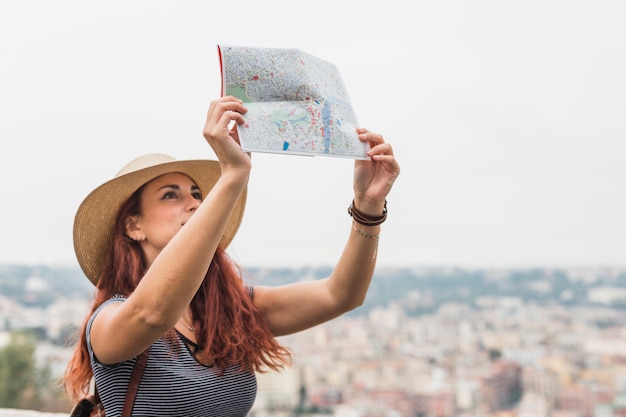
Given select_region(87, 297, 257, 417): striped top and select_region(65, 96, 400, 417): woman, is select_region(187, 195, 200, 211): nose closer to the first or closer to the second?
select_region(65, 96, 400, 417): woman

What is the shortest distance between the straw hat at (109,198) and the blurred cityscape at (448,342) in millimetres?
→ 20764

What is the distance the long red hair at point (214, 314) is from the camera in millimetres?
1445

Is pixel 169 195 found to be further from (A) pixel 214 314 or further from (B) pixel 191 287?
(B) pixel 191 287

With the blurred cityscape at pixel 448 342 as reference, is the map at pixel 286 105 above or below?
above

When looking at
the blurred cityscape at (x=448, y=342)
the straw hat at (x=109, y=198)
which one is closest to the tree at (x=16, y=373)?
the blurred cityscape at (x=448, y=342)

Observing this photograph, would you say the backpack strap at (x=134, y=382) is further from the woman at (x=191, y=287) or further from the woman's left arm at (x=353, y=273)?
the woman's left arm at (x=353, y=273)

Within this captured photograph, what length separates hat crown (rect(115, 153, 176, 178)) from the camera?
1.55 meters

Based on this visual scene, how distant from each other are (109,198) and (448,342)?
3393 cm

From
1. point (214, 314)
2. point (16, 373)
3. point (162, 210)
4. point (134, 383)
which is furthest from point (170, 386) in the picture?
point (16, 373)

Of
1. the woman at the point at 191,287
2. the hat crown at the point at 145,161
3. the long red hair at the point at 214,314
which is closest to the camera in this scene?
the woman at the point at 191,287

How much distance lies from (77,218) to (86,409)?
16.7 inches

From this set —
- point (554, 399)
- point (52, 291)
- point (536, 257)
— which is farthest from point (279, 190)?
point (536, 257)

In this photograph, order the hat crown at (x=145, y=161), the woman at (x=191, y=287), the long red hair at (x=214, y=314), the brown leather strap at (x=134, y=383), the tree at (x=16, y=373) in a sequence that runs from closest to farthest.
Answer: the woman at (x=191, y=287)
the brown leather strap at (x=134, y=383)
the long red hair at (x=214, y=314)
the hat crown at (x=145, y=161)
the tree at (x=16, y=373)

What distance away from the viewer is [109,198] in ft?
5.15
